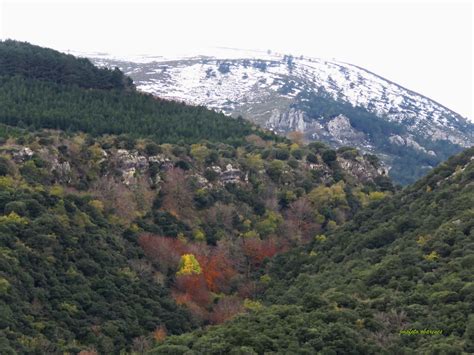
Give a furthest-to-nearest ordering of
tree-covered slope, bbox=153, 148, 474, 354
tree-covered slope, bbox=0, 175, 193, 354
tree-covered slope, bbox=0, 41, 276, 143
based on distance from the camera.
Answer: tree-covered slope, bbox=0, 41, 276, 143 < tree-covered slope, bbox=0, 175, 193, 354 < tree-covered slope, bbox=153, 148, 474, 354

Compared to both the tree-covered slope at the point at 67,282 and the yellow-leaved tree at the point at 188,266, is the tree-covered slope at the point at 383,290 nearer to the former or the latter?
the yellow-leaved tree at the point at 188,266

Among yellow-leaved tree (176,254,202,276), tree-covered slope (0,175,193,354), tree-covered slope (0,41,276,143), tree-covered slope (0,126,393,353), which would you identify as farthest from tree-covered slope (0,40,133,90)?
yellow-leaved tree (176,254,202,276)

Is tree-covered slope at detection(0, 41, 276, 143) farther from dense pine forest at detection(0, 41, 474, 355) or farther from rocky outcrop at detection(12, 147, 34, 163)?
rocky outcrop at detection(12, 147, 34, 163)

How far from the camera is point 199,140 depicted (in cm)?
9306

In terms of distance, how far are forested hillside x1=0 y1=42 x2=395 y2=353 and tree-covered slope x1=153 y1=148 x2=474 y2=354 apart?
308 inches

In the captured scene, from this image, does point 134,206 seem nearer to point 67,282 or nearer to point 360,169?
point 67,282

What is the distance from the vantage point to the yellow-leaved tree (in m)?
65.1

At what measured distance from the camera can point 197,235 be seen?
72625 millimetres

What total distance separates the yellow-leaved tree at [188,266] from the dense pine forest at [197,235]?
20 centimetres

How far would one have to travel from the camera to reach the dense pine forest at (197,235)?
3988 cm

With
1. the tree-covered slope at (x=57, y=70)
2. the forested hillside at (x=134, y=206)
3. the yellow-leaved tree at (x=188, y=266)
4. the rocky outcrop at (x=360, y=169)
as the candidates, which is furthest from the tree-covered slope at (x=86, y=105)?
the yellow-leaved tree at (x=188, y=266)

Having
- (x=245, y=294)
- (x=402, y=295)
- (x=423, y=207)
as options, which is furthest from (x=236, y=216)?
(x=402, y=295)

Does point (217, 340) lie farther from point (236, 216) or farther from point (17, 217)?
point (236, 216)

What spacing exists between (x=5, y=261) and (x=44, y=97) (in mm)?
47077
